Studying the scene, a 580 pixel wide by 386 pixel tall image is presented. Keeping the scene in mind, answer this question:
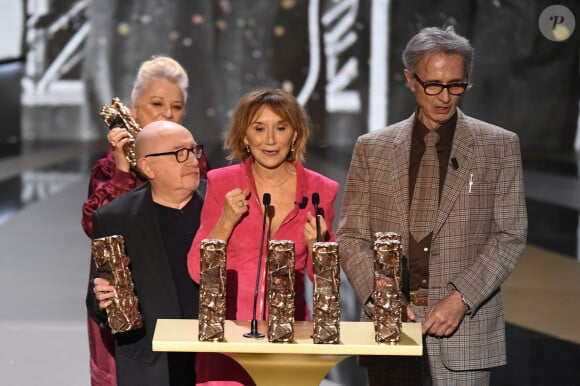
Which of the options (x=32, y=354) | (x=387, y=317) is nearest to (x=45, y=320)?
(x=32, y=354)

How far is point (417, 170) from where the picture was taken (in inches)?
129

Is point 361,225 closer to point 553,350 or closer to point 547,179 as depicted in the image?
point 553,350

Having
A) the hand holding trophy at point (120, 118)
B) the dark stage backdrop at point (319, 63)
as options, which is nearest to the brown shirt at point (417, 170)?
the hand holding trophy at point (120, 118)

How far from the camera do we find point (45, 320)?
5.82 meters

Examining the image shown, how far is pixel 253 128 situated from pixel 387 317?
2.34ft

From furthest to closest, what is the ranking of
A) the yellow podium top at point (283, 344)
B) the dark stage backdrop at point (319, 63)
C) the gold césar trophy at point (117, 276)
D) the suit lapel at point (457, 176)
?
1. the dark stage backdrop at point (319, 63)
2. the suit lapel at point (457, 176)
3. the gold césar trophy at point (117, 276)
4. the yellow podium top at point (283, 344)

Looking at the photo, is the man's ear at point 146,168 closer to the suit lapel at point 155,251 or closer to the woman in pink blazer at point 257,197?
the suit lapel at point 155,251

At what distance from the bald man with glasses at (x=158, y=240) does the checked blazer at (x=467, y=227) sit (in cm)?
49

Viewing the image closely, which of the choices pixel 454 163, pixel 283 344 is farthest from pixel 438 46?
pixel 283 344

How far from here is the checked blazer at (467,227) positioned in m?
3.18

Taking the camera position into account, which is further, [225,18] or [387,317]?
[225,18]

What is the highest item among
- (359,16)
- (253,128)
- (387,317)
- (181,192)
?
(359,16)

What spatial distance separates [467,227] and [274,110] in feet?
2.23

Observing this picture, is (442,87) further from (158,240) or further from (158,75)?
(158,75)
